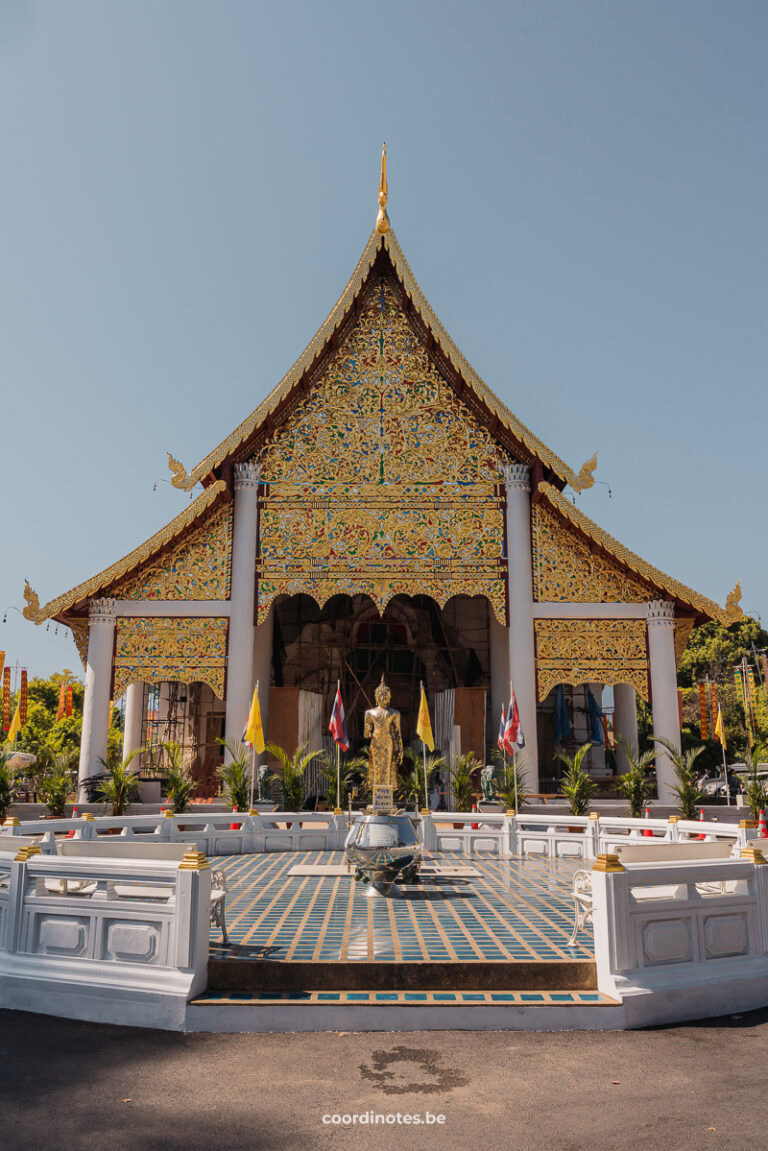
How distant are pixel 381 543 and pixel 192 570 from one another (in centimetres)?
367

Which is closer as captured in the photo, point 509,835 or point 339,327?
point 509,835

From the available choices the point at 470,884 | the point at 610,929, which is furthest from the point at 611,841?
the point at 610,929

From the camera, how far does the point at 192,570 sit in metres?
17.1

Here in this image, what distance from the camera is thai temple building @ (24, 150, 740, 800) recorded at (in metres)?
16.5

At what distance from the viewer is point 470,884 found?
9.52 meters

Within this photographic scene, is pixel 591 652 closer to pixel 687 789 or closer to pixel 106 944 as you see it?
pixel 687 789

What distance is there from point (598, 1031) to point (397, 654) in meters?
19.4

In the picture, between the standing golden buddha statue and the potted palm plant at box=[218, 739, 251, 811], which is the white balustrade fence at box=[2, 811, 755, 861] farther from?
the standing golden buddha statue

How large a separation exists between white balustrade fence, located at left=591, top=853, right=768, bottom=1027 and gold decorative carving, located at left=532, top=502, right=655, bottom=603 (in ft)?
36.9

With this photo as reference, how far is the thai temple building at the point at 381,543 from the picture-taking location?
54.3 feet

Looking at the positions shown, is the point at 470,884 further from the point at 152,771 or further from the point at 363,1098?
the point at 152,771

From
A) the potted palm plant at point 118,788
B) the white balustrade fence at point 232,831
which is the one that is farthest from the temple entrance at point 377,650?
the white balustrade fence at point 232,831

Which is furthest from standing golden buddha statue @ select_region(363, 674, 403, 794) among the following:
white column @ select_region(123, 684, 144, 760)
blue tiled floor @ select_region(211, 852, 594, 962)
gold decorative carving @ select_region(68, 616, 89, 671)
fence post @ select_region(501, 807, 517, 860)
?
white column @ select_region(123, 684, 144, 760)

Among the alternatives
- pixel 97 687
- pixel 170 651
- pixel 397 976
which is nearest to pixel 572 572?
pixel 170 651
